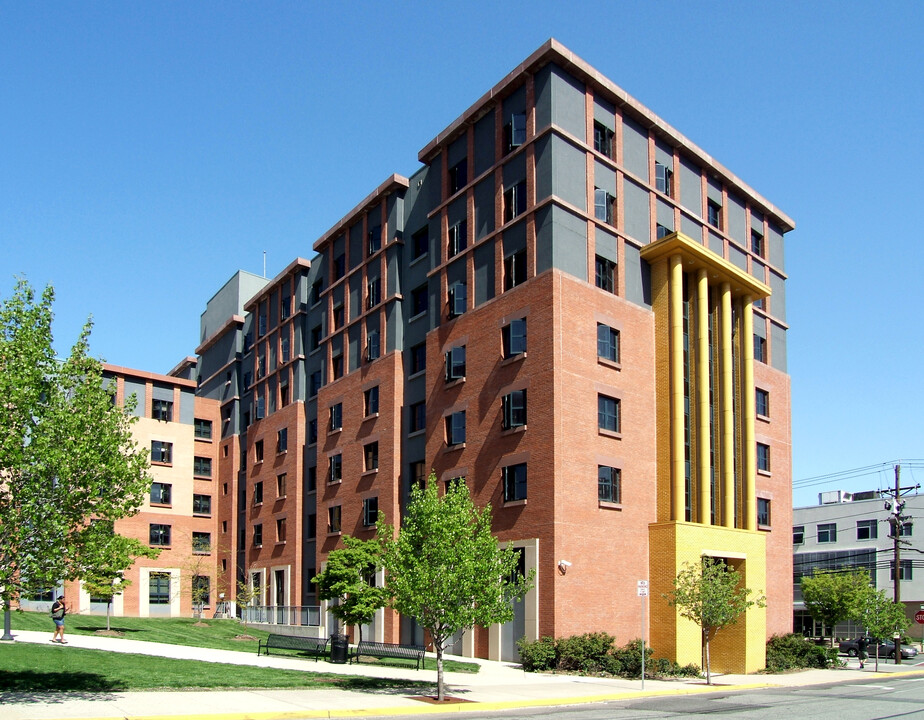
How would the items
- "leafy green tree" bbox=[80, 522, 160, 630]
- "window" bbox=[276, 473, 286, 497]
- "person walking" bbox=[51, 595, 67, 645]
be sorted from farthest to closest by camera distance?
1. "window" bbox=[276, 473, 286, 497]
2. "person walking" bbox=[51, 595, 67, 645]
3. "leafy green tree" bbox=[80, 522, 160, 630]

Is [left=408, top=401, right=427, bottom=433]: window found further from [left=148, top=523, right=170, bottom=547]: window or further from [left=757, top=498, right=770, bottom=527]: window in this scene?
[left=148, top=523, right=170, bottom=547]: window

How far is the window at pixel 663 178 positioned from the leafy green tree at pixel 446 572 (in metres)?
24.2

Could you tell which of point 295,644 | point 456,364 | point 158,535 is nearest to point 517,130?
point 456,364

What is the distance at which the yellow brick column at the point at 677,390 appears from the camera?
40.4m

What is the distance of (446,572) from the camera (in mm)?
26047

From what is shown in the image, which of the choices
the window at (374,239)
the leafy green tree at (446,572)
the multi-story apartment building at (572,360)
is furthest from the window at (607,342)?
the window at (374,239)

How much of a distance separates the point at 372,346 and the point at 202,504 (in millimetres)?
27529

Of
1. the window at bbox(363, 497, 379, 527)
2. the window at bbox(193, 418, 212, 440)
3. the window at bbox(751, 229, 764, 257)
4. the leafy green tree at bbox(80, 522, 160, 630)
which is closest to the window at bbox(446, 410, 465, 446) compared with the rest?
the window at bbox(363, 497, 379, 527)

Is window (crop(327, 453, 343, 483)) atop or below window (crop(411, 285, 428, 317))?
below

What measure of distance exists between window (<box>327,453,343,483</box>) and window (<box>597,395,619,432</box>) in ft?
64.6

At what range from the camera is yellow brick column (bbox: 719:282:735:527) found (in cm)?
4359

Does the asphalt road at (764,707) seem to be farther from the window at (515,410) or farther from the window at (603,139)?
the window at (603,139)

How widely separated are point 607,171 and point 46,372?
Result: 28.1 m

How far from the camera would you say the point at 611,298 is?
40.9m
